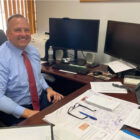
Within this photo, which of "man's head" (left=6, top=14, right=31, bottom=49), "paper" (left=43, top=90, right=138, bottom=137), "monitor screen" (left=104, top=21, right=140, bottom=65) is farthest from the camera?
"monitor screen" (left=104, top=21, right=140, bottom=65)

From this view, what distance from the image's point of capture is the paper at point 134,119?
3.70 feet

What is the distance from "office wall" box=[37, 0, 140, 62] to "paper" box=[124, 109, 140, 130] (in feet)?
3.67

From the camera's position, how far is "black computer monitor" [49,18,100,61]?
218cm

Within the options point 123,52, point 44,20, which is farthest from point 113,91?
point 44,20

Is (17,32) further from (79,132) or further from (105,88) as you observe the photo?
(79,132)

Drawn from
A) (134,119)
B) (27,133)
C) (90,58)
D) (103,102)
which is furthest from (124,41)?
(27,133)

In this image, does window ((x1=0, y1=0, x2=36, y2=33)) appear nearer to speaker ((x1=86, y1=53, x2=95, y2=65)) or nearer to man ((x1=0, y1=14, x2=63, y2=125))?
speaker ((x1=86, y1=53, x2=95, y2=65))

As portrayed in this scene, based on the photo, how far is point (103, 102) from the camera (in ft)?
4.47

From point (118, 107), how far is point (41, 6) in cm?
204

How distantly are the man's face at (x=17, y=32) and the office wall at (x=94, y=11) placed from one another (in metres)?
0.95

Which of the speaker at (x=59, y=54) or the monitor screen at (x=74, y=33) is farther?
the speaker at (x=59, y=54)

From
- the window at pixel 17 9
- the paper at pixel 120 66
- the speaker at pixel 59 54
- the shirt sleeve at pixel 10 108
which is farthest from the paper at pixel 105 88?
the window at pixel 17 9

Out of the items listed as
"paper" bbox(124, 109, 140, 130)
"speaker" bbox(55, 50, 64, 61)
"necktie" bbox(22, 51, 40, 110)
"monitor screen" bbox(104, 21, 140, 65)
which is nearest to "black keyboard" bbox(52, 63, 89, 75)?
"speaker" bbox(55, 50, 64, 61)

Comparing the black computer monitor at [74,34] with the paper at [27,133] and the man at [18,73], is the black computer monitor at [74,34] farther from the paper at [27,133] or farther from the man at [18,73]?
the paper at [27,133]
